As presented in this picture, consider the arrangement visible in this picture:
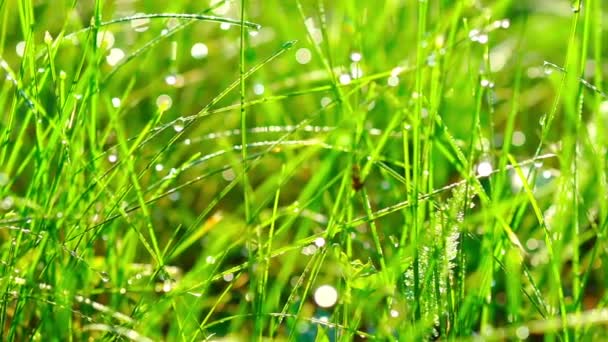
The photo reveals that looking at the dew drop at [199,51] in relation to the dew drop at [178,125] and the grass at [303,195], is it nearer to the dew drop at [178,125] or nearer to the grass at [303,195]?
the grass at [303,195]

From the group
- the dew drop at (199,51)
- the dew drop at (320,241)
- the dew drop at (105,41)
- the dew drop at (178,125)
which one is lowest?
the dew drop at (320,241)

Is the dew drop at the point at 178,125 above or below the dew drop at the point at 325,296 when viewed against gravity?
above

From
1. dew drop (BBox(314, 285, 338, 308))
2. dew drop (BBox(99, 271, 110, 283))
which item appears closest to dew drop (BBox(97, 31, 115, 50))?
dew drop (BBox(99, 271, 110, 283))

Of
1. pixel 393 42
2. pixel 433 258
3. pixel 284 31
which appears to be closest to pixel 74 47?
pixel 284 31

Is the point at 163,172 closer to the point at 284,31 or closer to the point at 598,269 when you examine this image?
the point at 284,31

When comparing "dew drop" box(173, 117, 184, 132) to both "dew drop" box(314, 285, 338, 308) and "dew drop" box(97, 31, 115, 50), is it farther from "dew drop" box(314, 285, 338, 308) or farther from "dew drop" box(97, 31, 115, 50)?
"dew drop" box(314, 285, 338, 308)

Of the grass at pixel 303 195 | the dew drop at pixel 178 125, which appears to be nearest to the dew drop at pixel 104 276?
the grass at pixel 303 195

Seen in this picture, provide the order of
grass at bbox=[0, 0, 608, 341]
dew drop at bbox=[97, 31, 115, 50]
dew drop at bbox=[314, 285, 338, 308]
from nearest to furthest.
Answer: grass at bbox=[0, 0, 608, 341] → dew drop at bbox=[97, 31, 115, 50] → dew drop at bbox=[314, 285, 338, 308]

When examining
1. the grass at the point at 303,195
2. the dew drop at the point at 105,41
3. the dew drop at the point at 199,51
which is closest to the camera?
the grass at the point at 303,195

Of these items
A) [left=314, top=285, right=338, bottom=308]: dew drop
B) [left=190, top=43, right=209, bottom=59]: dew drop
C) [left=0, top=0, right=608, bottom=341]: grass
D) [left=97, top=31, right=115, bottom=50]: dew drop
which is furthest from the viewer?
[left=190, top=43, right=209, bottom=59]: dew drop
